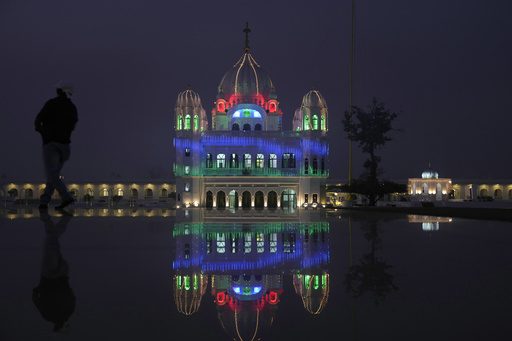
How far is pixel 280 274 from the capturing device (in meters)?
5.82

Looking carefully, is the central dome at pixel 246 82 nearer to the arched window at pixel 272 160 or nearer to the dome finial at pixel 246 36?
the dome finial at pixel 246 36

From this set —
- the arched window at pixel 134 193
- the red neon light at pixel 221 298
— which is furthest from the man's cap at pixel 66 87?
the arched window at pixel 134 193

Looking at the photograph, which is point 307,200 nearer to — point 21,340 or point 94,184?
point 94,184

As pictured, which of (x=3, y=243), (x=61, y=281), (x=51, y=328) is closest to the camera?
(x=51, y=328)

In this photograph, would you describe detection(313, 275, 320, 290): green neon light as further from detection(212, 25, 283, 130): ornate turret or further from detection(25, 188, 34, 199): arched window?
detection(25, 188, 34, 199): arched window

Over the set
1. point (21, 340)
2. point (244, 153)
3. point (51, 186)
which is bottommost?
point (21, 340)

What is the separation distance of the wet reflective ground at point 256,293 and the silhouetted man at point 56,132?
1.19 m

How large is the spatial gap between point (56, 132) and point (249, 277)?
3361 mm

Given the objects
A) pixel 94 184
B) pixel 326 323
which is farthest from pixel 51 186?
pixel 94 184

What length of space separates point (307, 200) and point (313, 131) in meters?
6.80

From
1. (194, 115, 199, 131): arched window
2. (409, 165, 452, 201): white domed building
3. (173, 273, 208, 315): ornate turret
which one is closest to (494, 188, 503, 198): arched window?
(409, 165, 452, 201): white domed building

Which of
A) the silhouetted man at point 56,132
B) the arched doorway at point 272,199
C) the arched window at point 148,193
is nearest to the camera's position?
the silhouetted man at point 56,132

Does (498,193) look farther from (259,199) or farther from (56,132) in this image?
(56,132)

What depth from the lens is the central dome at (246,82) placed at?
171ft
